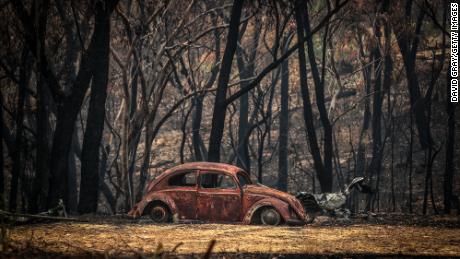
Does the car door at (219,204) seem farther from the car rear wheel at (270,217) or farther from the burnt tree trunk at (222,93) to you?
the burnt tree trunk at (222,93)

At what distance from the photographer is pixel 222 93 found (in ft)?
59.1

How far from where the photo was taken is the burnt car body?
14.2 metres

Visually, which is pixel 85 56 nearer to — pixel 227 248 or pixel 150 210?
pixel 150 210

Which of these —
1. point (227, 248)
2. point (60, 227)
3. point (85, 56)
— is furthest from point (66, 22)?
point (227, 248)

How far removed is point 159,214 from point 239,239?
389cm

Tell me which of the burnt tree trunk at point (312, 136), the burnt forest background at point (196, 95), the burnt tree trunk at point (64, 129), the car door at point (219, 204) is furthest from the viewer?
the burnt tree trunk at point (312, 136)

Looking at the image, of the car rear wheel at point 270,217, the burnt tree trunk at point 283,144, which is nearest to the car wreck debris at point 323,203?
the car rear wheel at point 270,217

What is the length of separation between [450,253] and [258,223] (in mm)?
5056

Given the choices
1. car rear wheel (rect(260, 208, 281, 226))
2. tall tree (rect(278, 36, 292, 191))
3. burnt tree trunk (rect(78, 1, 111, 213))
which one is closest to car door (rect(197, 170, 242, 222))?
car rear wheel (rect(260, 208, 281, 226))

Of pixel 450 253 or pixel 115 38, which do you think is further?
pixel 115 38

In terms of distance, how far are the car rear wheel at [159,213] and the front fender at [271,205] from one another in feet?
5.48

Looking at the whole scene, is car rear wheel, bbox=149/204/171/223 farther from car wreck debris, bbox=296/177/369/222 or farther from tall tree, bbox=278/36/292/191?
tall tree, bbox=278/36/292/191

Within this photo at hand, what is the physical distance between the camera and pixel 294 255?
31.7 feet

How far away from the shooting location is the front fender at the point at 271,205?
14047 mm
